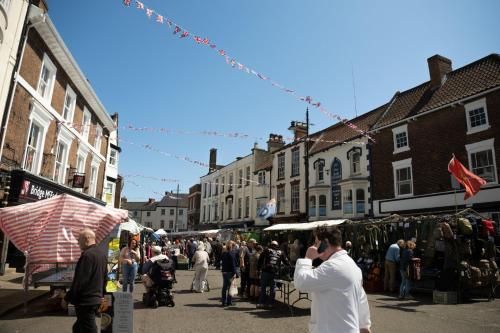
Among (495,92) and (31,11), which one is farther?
(495,92)

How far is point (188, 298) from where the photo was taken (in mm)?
10977

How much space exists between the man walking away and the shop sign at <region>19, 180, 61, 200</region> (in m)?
13.4

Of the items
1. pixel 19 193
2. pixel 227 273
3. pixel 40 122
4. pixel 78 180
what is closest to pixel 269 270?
pixel 227 273

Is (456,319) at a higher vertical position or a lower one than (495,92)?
lower

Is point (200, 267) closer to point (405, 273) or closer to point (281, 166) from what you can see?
point (405, 273)

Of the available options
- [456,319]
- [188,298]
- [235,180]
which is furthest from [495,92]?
[235,180]

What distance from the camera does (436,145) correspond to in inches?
738

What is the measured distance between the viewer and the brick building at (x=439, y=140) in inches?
643

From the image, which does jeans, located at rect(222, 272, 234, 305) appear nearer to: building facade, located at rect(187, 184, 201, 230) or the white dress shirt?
the white dress shirt

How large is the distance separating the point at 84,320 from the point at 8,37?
37.3ft

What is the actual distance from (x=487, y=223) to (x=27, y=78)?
17.0 metres

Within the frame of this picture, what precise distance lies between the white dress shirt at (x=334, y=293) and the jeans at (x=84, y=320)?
2.86 m

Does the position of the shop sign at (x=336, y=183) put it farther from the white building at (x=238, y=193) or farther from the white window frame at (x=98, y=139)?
the white window frame at (x=98, y=139)

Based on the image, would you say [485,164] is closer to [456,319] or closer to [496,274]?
[496,274]
